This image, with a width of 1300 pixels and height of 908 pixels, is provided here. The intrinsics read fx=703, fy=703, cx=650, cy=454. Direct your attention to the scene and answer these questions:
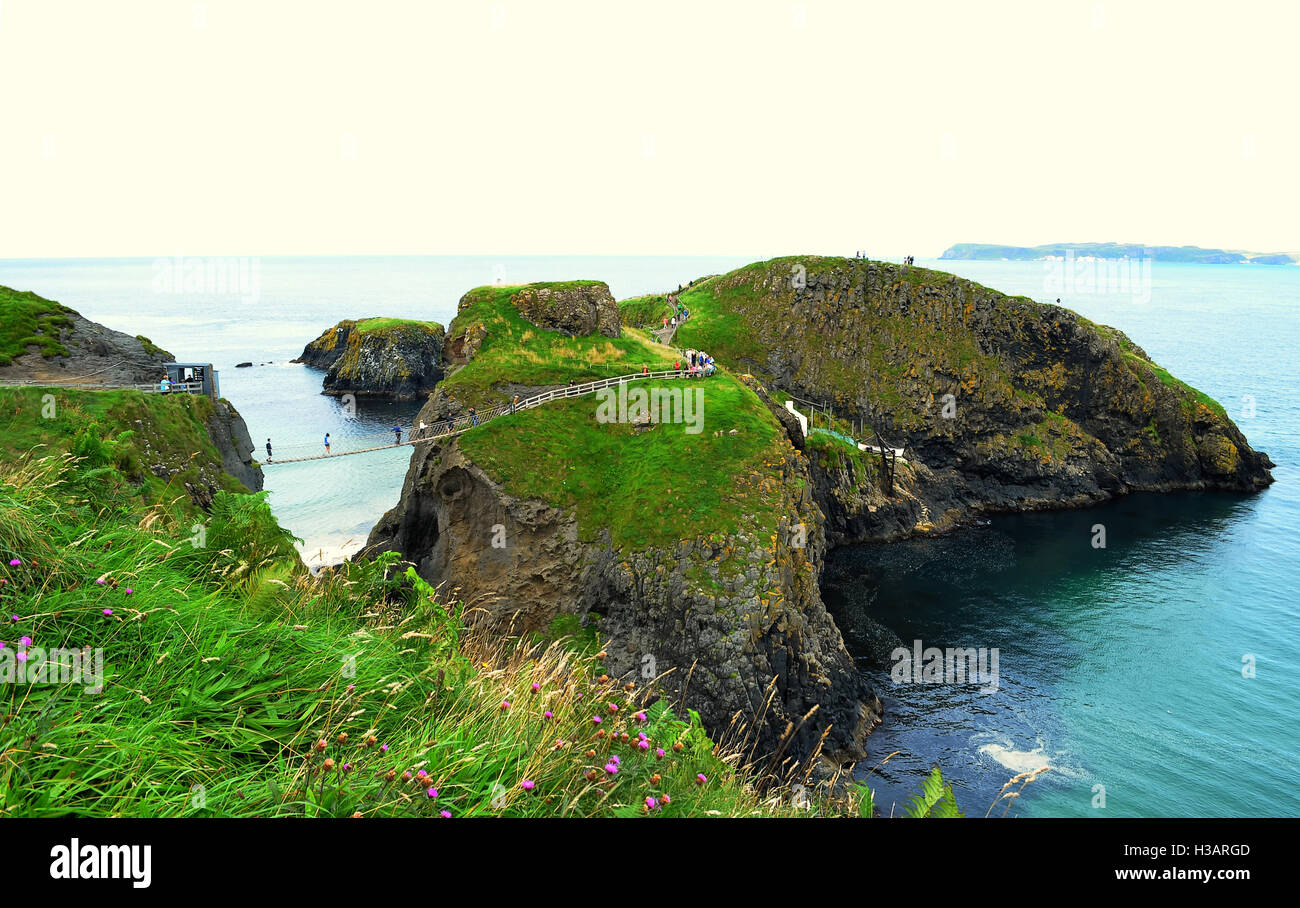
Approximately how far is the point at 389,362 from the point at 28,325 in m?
87.8

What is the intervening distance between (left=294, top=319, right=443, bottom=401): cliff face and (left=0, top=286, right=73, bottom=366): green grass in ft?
263

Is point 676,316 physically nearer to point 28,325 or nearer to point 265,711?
point 28,325

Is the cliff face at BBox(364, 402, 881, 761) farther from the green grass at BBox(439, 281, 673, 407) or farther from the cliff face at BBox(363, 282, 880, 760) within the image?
the green grass at BBox(439, 281, 673, 407)

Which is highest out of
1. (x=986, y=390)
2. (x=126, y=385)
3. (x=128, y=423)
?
(x=126, y=385)

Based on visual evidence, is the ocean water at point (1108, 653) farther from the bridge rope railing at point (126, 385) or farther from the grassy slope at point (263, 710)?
the bridge rope railing at point (126, 385)

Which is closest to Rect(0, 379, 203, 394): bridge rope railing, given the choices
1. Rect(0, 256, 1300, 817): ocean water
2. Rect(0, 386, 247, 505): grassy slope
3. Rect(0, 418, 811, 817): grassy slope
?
Rect(0, 386, 247, 505): grassy slope

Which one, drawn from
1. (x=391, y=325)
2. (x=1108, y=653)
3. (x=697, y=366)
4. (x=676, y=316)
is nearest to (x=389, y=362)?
(x=391, y=325)

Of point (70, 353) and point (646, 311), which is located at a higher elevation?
point (646, 311)

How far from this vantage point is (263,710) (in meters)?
6.59

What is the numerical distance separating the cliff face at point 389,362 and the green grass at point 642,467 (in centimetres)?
7975

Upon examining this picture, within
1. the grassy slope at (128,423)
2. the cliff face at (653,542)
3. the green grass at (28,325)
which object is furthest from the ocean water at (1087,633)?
the green grass at (28,325)
